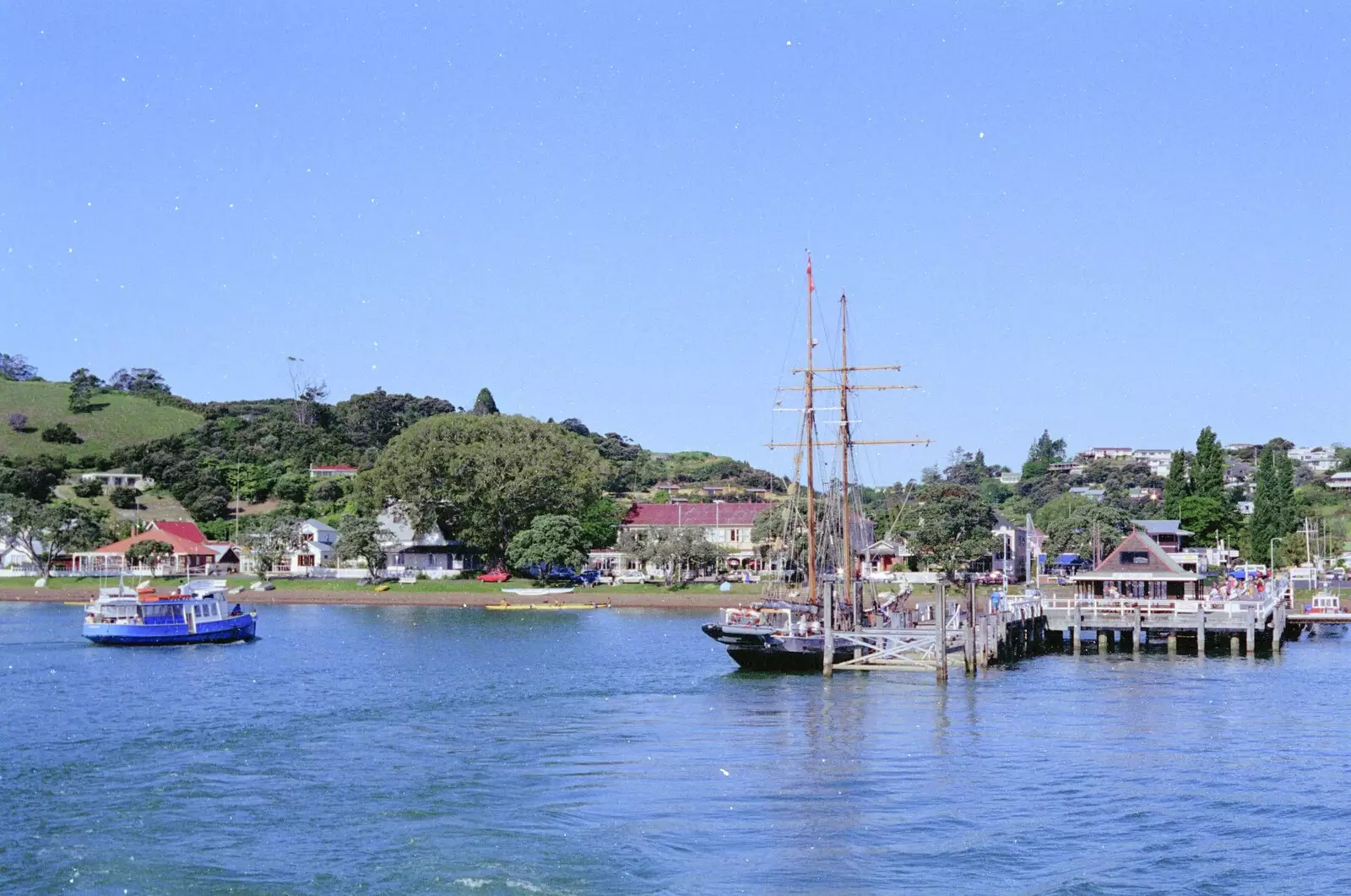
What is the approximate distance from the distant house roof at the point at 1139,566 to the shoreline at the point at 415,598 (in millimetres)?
31351

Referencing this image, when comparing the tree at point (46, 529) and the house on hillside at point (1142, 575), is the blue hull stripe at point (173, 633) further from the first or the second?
the tree at point (46, 529)

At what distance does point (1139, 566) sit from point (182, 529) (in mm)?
92026

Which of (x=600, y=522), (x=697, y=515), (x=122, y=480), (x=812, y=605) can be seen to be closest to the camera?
(x=812, y=605)

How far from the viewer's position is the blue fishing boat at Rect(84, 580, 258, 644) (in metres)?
72.1

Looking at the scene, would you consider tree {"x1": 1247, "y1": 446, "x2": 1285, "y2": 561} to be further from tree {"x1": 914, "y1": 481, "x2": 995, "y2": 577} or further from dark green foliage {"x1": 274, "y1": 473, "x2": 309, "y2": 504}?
dark green foliage {"x1": 274, "y1": 473, "x2": 309, "y2": 504}

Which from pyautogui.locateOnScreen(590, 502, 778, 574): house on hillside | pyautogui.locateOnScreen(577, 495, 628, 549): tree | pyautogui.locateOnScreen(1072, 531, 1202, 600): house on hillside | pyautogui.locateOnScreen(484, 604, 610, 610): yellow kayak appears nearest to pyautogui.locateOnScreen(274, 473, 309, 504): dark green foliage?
pyautogui.locateOnScreen(590, 502, 778, 574): house on hillside

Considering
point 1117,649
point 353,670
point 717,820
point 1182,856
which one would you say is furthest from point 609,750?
point 1117,649

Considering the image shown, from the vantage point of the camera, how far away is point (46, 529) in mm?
125438

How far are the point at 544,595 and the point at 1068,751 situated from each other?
73779 mm

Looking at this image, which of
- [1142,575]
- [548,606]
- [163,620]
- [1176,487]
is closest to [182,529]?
[548,606]

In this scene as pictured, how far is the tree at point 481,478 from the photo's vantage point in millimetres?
116938

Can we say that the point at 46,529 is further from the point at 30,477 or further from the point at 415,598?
the point at 415,598

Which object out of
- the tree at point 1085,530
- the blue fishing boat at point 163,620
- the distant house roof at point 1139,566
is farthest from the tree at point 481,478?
the distant house roof at point 1139,566

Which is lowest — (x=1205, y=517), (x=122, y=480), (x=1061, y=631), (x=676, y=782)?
(x=676, y=782)
